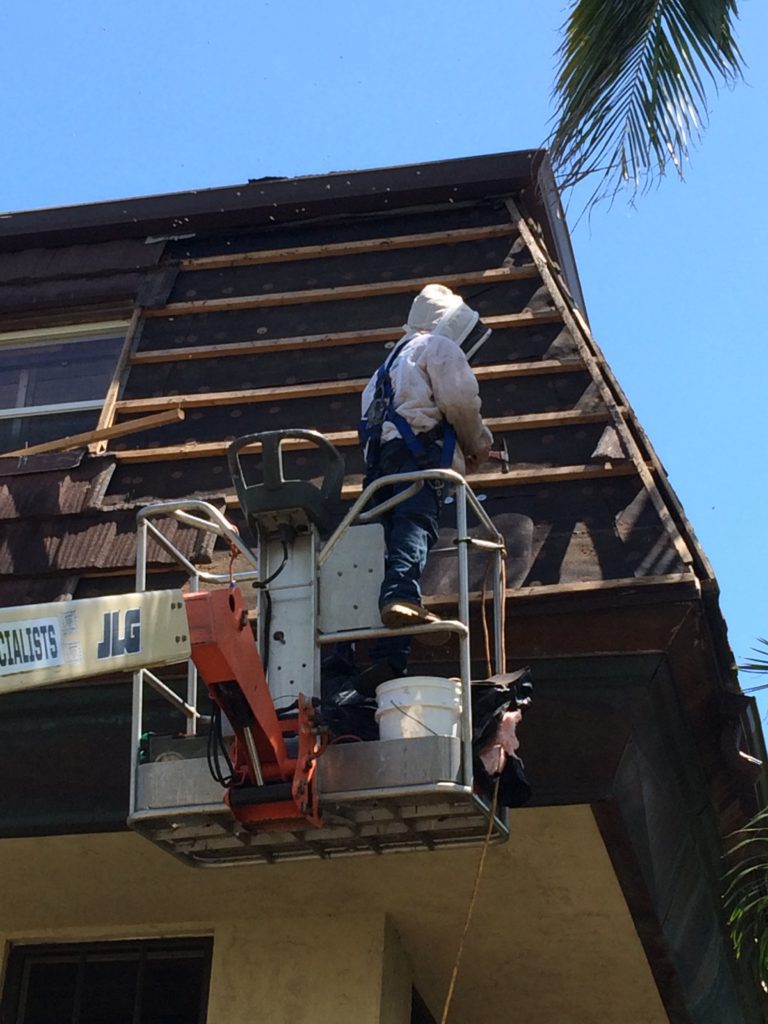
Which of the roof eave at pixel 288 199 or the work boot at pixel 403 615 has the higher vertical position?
the roof eave at pixel 288 199

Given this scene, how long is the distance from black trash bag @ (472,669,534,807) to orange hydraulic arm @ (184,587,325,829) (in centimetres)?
58

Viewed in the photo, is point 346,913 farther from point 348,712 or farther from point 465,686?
point 465,686

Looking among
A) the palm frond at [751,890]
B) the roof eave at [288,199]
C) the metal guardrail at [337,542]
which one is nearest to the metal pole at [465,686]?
the metal guardrail at [337,542]

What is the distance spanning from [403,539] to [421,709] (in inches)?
32.1

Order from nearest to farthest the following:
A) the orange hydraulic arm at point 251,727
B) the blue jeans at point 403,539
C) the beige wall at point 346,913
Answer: the orange hydraulic arm at point 251,727, the blue jeans at point 403,539, the beige wall at point 346,913

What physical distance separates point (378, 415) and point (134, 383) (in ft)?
8.63

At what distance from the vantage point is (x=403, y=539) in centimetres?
585

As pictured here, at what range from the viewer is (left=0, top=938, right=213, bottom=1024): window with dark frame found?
7.43 metres

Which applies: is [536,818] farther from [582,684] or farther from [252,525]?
[252,525]

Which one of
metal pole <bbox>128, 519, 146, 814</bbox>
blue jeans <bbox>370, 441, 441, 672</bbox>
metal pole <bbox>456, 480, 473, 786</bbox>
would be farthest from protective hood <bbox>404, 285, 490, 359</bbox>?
metal pole <bbox>128, 519, 146, 814</bbox>

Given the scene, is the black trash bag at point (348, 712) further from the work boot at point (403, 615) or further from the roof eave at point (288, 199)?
the roof eave at point (288, 199)

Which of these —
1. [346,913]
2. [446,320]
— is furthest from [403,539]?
[346,913]

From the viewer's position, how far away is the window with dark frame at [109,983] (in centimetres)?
743

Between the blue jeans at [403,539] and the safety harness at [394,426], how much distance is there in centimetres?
4
